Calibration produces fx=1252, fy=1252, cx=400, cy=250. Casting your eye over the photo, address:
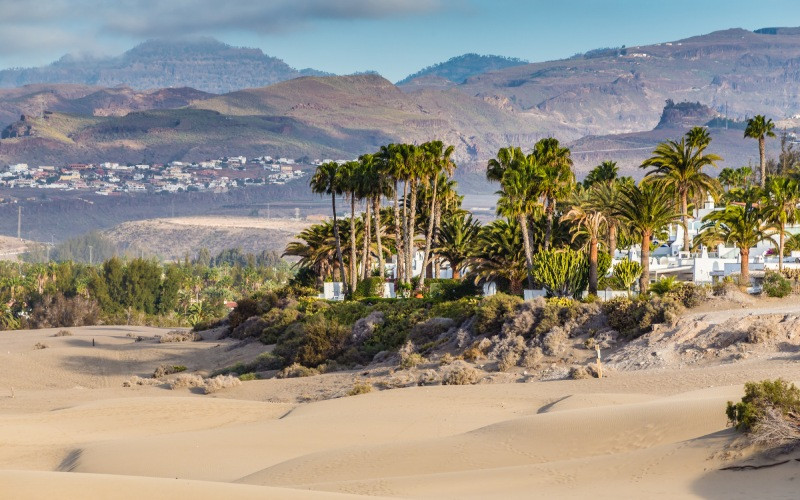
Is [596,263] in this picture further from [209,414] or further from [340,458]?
[340,458]

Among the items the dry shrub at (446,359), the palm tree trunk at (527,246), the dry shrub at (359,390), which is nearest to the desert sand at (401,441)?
the dry shrub at (359,390)

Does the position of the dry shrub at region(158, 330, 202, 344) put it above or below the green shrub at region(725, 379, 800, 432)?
below

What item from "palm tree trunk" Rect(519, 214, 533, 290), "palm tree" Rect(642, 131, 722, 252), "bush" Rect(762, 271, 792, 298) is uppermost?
"palm tree" Rect(642, 131, 722, 252)

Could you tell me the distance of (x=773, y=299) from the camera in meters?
43.1

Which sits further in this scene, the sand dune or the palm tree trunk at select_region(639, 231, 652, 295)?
the palm tree trunk at select_region(639, 231, 652, 295)

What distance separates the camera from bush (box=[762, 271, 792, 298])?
4347 centimetres

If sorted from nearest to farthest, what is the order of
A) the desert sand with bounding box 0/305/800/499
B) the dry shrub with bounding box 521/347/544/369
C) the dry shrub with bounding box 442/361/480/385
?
the desert sand with bounding box 0/305/800/499, the dry shrub with bounding box 442/361/480/385, the dry shrub with bounding box 521/347/544/369

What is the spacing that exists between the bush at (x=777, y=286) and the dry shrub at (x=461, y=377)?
12116 mm

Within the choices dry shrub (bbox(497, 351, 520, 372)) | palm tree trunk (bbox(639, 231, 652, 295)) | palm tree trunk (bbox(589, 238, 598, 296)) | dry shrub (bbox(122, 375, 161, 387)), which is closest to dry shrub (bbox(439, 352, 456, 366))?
dry shrub (bbox(497, 351, 520, 372))

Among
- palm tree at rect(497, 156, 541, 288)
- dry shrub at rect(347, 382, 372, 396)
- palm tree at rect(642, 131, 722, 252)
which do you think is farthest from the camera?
palm tree at rect(642, 131, 722, 252)

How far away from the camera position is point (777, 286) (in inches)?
1729

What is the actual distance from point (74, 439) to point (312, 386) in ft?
39.2

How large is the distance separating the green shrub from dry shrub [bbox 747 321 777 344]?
1436 centimetres

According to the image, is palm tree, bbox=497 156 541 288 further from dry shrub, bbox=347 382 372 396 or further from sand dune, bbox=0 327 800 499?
dry shrub, bbox=347 382 372 396
